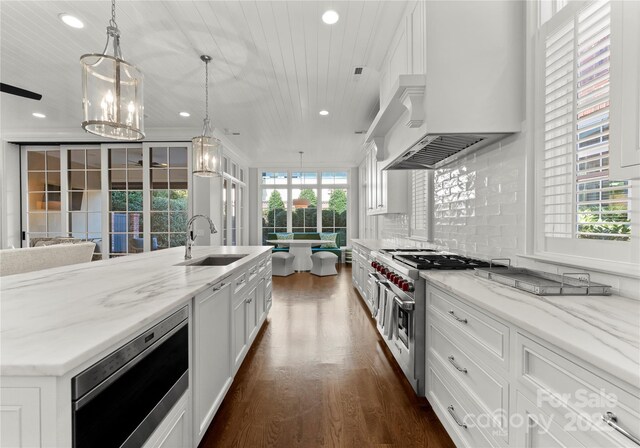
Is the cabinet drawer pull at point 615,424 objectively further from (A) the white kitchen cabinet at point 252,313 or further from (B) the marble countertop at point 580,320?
(A) the white kitchen cabinet at point 252,313

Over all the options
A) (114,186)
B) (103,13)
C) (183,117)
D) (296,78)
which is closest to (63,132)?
(114,186)

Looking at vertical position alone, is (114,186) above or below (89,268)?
above

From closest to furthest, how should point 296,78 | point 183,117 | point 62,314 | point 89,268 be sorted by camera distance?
point 62,314 < point 89,268 < point 296,78 < point 183,117

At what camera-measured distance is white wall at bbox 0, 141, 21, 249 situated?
553 centimetres

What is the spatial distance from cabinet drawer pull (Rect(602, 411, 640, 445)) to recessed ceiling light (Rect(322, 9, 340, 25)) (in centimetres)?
273

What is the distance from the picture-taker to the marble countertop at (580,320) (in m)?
0.72

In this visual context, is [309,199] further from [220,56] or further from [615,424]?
[615,424]

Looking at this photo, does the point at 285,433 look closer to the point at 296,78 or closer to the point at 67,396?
the point at 67,396

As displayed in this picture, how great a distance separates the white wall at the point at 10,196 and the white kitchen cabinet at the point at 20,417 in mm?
6993

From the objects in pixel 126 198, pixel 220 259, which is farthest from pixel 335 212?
pixel 220 259

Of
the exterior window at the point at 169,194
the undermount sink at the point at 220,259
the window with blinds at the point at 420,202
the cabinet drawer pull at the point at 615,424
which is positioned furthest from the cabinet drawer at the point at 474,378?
the exterior window at the point at 169,194

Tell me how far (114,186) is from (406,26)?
18.9ft

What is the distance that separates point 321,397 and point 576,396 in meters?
1.60

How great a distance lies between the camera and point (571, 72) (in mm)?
1473
